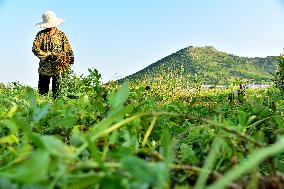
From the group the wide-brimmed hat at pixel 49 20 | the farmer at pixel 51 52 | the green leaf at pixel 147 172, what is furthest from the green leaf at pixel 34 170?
the wide-brimmed hat at pixel 49 20

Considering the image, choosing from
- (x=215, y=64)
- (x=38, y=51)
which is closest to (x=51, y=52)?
(x=38, y=51)

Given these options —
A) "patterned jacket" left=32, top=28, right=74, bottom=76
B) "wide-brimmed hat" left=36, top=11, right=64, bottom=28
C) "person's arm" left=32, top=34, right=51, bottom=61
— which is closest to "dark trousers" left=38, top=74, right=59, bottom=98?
"patterned jacket" left=32, top=28, right=74, bottom=76

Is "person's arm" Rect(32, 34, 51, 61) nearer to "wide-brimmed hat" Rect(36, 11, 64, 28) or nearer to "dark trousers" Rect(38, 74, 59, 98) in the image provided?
"wide-brimmed hat" Rect(36, 11, 64, 28)

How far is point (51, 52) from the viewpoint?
8914 mm

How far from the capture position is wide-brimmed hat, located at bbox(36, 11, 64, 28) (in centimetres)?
911

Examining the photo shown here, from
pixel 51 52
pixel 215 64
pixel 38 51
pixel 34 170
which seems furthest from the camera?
pixel 215 64

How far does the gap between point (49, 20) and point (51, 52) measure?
73 cm

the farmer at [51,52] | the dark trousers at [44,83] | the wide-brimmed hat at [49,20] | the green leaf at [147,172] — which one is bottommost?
the green leaf at [147,172]

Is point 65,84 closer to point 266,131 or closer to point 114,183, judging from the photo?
point 266,131

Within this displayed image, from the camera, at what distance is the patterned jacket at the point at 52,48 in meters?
8.83

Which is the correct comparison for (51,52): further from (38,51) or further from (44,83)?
(44,83)

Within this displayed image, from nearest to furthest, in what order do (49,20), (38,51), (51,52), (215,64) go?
(38,51) < (51,52) < (49,20) < (215,64)

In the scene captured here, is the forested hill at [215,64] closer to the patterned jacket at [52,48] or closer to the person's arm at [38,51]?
the patterned jacket at [52,48]

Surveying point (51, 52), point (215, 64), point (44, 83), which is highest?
point (215, 64)
